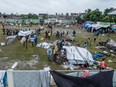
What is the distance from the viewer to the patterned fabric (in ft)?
21.8

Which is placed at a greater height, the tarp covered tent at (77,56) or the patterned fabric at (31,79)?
the patterned fabric at (31,79)

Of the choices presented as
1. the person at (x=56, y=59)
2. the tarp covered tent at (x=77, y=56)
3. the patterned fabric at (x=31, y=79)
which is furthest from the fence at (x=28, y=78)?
the person at (x=56, y=59)

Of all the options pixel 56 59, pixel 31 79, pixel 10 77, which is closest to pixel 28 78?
pixel 31 79

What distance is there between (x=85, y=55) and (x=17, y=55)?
7.58 metres

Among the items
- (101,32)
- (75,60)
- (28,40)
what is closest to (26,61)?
(75,60)

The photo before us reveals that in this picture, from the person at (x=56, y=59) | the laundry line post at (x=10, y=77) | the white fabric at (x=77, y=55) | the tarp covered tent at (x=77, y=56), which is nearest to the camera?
the laundry line post at (x=10, y=77)

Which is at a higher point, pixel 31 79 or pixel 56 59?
pixel 31 79

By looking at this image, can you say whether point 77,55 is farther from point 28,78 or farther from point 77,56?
point 28,78

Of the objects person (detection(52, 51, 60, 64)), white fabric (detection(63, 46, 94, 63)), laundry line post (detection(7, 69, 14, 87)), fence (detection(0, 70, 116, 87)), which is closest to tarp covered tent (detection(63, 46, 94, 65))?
white fabric (detection(63, 46, 94, 63))

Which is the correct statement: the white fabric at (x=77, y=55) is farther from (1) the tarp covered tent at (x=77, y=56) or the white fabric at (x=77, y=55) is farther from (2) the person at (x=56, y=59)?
(2) the person at (x=56, y=59)

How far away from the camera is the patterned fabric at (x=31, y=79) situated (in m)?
6.65

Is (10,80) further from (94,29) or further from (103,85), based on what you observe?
(94,29)

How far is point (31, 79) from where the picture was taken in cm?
674

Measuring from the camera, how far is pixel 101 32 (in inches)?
1465
